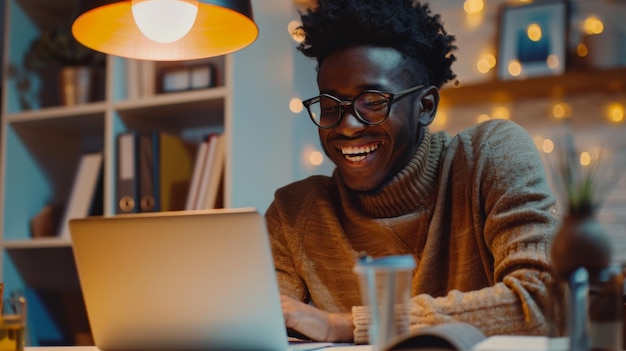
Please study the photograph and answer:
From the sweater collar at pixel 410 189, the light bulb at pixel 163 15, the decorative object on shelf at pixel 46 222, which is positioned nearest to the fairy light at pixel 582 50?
the sweater collar at pixel 410 189

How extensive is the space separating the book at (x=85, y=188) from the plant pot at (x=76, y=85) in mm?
196

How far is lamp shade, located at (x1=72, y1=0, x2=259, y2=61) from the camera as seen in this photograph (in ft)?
4.73

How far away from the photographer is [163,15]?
131 cm

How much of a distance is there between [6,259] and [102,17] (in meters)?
1.38

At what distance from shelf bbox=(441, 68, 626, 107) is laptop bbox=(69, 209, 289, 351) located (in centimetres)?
156

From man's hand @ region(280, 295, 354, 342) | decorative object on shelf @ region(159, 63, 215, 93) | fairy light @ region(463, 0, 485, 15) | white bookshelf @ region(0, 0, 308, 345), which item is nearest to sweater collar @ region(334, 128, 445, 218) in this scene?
man's hand @ region(280, 295, 354, 342)


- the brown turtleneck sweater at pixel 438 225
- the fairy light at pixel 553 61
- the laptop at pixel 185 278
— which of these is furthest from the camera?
the fairy light at pixel 553 61

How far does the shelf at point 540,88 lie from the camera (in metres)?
2.18

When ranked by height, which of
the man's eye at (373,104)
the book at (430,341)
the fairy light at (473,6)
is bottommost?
the book at (430,341)

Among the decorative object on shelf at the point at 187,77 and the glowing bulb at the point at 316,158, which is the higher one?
the decorative object on shelf at the point at 187,77

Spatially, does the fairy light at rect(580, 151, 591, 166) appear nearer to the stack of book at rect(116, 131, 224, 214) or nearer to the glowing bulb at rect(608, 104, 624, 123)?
the glowing bulb at rect(608, 104, 624, 123)

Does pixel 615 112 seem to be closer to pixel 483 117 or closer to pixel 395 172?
pixel 483 117

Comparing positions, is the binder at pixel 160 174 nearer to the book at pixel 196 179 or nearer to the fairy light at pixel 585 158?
the book at pixel 196 179

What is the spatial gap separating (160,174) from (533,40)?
1233mm
